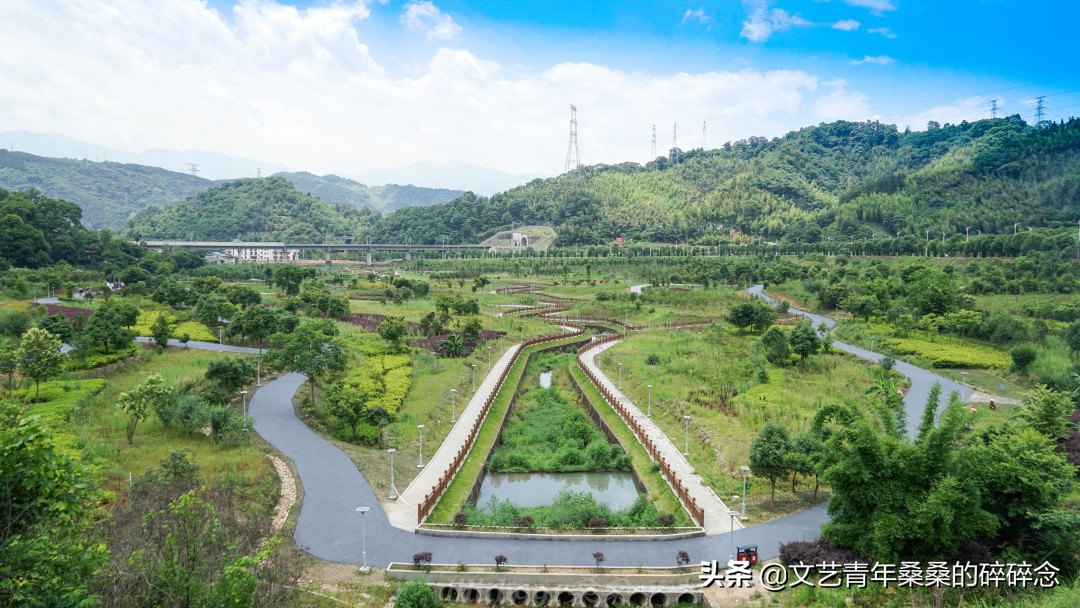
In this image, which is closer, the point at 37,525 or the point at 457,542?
the point at 37,525

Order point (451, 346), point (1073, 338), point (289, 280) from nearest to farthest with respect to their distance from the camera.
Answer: point (1073, 338) < point (451, 346) < point (289, 280)

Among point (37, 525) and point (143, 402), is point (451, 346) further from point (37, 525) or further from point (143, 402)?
point (37, 525)

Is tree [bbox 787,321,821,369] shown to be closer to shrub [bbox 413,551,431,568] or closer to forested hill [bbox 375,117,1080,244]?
shrub [bbox 413,551,431,568]

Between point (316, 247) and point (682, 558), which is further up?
point (316, 247)

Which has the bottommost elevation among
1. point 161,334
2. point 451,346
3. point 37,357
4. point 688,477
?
point 688,477

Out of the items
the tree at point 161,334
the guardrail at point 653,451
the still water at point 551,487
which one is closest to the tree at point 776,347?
the guardrail at point 653,451

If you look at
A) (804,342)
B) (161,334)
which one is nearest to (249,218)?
(161,334)

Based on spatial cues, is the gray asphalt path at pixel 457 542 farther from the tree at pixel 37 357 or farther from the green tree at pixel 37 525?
the tree at pixel 37 357

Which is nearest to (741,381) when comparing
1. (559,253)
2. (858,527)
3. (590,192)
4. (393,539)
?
(858,527)
